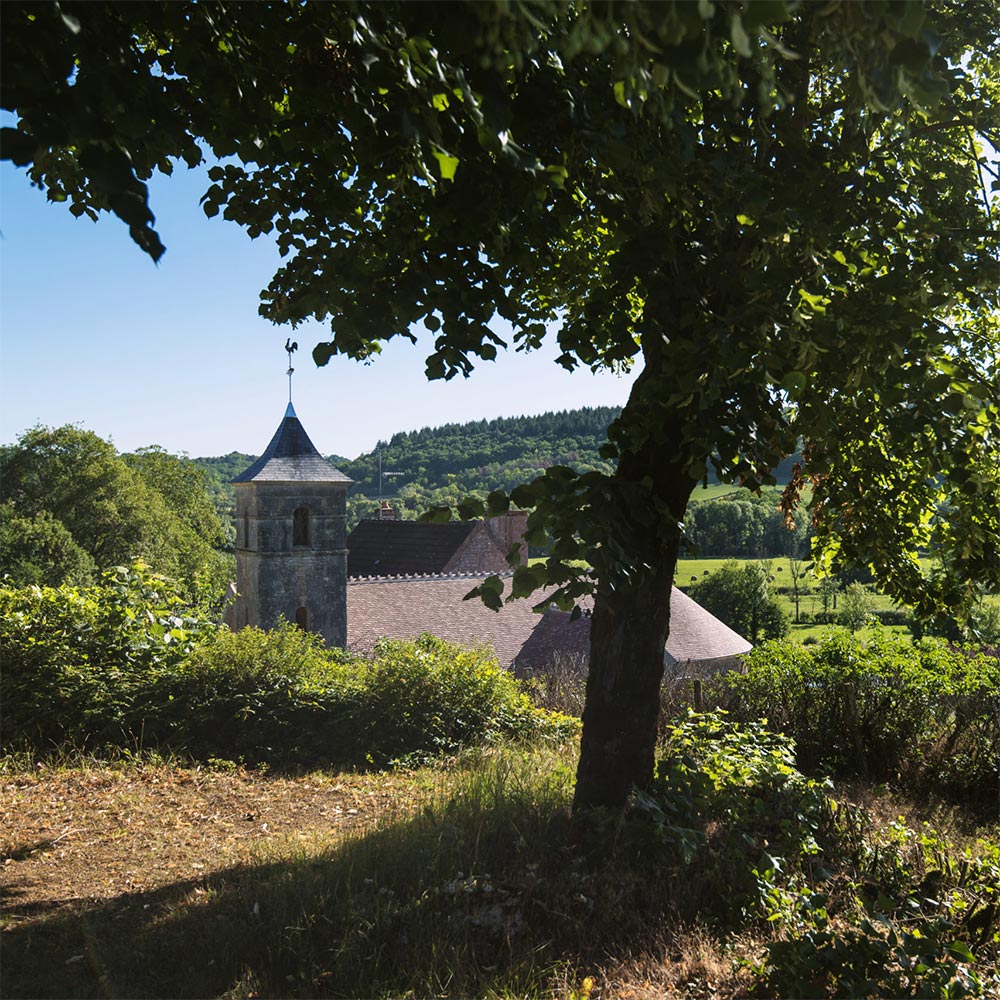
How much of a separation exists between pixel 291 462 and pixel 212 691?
17.2 m

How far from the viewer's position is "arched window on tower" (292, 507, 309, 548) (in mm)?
A: 25364

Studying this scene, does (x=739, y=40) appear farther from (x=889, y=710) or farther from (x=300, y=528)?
(x=300, y=528)

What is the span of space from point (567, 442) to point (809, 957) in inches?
2777

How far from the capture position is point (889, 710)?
8234 millimetres

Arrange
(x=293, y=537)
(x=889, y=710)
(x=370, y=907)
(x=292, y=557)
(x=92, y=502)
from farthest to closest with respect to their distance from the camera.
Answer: (x=92, y=502), (x=293, y=537), (x=292, y=557), (x=889, y=710), (x=370, y=907)

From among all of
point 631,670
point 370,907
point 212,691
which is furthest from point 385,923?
point 212,691

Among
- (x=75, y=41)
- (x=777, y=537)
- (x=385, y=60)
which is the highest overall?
(x=385, y=60)

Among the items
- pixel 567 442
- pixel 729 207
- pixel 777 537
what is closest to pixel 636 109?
pixel 729 207

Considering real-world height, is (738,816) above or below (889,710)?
above

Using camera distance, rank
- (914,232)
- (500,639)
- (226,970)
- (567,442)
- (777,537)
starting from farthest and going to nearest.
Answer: (777,537)
(567,442)
(500,639)
(914,232)
(226,970)

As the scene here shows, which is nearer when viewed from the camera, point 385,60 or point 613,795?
point 385,60

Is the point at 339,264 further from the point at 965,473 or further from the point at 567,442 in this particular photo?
the point at 567,442

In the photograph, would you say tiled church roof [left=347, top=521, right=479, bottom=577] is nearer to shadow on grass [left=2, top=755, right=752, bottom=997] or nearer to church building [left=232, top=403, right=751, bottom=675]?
church building [left=232, top=403, right=751, bottom=675]

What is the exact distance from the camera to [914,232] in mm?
4496
